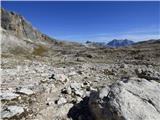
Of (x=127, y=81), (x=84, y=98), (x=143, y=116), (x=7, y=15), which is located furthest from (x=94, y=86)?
(x=7, y=15)

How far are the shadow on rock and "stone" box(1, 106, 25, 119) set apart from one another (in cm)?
249

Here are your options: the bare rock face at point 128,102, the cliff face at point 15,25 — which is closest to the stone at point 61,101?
the bare rock face at point 128,102

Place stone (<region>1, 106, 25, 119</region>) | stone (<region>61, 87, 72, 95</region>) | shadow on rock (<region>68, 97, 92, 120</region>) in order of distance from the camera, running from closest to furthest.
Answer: stone (<region>1, 106, 25, 119</region>) < shadow on rock (<region>68, 97, 92, 120</region>) < stone (<region>61, 87, 72, 95</region>)

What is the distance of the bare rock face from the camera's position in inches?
410

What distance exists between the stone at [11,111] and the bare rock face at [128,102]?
3.54 meters

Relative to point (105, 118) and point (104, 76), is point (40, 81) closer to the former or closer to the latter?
point (104, 76)

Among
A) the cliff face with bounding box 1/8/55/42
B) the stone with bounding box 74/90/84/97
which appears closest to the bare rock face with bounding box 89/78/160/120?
the stone with bounding box 74/90/84/97

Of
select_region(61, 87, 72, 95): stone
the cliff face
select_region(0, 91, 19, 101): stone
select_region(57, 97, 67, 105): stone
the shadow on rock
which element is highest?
the cliff face

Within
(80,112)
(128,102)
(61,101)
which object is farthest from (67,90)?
(128,102)

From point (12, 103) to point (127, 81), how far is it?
20.5 feet

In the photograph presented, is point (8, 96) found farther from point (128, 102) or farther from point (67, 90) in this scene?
point (128, 102)

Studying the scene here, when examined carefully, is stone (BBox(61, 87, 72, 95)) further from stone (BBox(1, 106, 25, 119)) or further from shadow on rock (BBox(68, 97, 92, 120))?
stone (BBox(1, 106, 25, 119))

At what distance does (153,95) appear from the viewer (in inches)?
465

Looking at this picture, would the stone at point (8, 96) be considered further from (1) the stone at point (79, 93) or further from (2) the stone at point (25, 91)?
(1) the stone at point (79, 93)
